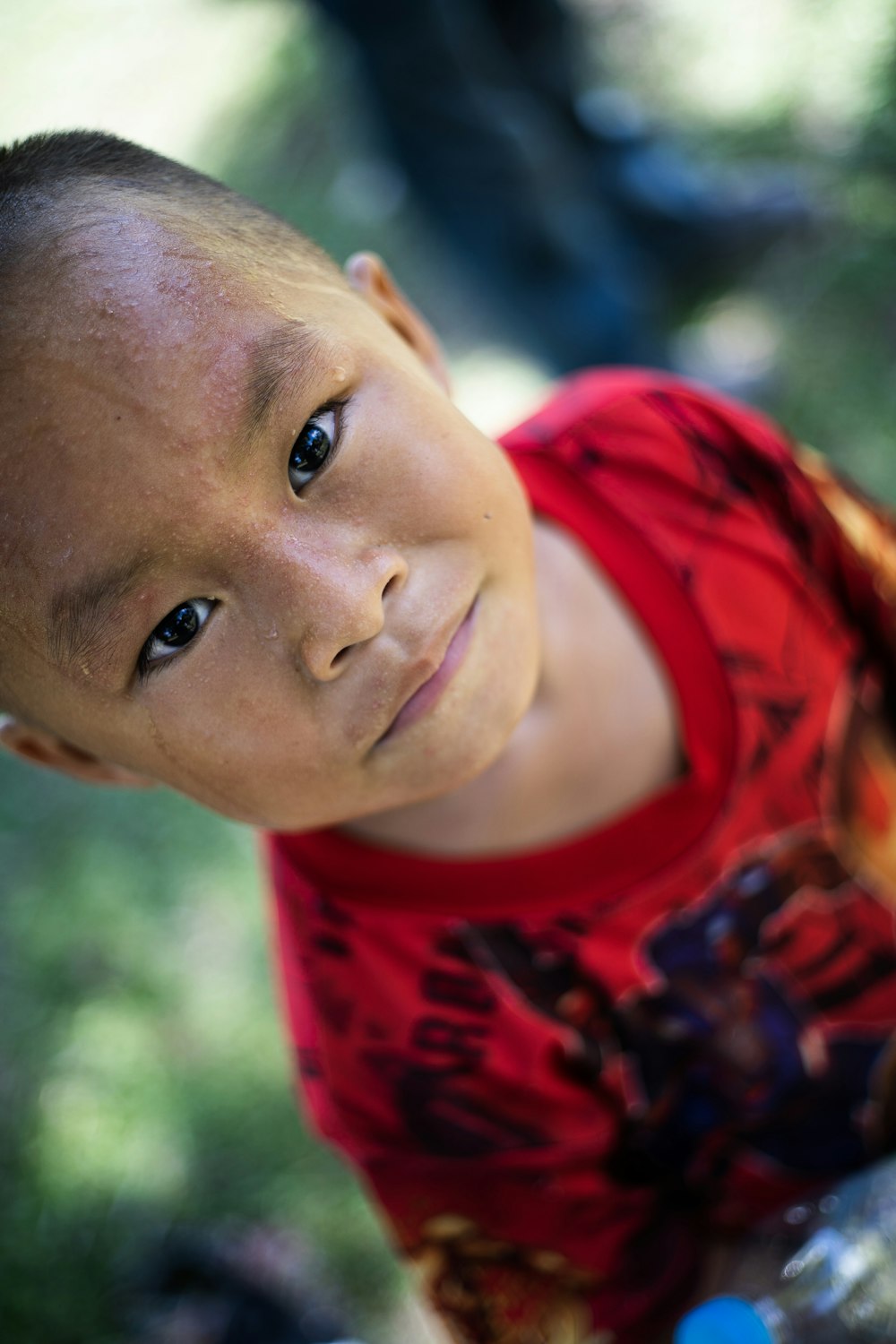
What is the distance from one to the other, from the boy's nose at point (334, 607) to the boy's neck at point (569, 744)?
0.34 m

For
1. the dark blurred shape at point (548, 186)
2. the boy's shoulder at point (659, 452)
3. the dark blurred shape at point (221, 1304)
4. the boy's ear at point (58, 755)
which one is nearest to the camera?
the boy's ear at point (58, 755)

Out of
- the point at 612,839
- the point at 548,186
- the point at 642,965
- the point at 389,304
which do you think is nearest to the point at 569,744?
the point at 612,839

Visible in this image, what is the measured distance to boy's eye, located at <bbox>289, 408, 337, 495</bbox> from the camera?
0.83m

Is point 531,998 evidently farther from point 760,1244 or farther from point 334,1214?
point 334,1214

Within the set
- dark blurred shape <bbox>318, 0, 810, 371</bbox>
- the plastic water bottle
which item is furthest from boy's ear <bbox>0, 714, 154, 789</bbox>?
dark blurred shape <bbox>318, 0, 810, 371</bbox>

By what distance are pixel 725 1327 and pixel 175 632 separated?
66cm

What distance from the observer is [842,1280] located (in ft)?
3.46

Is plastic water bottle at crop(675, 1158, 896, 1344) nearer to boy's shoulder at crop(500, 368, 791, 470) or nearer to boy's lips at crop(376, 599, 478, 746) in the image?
boy's lips at crop(376, 599, 478, 746)

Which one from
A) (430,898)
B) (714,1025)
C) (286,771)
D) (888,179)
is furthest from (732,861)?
(888,179)

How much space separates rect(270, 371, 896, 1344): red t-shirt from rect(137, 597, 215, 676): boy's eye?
35 cm

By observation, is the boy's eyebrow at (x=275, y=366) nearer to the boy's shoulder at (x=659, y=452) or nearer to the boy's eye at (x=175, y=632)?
the boy's eye at (x=175, y=632)

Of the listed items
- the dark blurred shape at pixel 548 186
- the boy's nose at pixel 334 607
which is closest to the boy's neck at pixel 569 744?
the boy's nose at pixel 334 607

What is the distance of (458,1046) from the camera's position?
1112 mm

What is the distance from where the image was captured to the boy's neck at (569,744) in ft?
3.71
